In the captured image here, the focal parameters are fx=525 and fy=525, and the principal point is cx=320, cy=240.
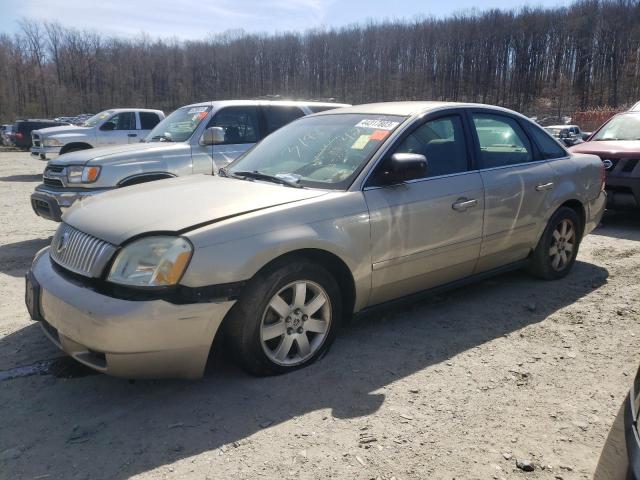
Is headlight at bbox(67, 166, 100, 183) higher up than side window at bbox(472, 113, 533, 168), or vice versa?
side window at bbox(472, 113, 533, 168)

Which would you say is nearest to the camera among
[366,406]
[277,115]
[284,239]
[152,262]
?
[152,262]

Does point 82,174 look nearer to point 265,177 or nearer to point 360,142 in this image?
point 265,177

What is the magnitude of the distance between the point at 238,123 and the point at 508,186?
4212 millimetres

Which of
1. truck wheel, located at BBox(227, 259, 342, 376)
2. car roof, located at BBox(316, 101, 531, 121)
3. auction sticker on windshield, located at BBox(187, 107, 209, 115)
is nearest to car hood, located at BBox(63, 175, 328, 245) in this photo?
truck wheel, located at BBox(227, 259, 342, 376)

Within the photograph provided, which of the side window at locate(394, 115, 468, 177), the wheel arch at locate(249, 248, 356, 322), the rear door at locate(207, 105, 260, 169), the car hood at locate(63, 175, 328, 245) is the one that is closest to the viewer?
the car hood at locate(63, 175, 328, 245)

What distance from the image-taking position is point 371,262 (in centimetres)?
342

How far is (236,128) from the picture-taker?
7281mm

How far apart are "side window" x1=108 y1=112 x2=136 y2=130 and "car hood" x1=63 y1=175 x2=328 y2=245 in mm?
12144

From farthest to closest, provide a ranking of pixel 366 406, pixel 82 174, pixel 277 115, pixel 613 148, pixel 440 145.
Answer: pixel 613 148
pixel 277 115
pixel 82 174
pixel 440 145
pixel 366 406

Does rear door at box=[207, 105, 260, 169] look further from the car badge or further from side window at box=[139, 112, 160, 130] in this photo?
side window at box=[139, 112, 160, 130]

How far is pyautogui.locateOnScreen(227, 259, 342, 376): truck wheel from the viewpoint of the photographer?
A: 9.59 feet

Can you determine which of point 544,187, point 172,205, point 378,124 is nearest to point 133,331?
point 172,205

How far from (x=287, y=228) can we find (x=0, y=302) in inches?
117

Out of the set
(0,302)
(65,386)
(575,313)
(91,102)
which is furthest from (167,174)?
(91,102)
